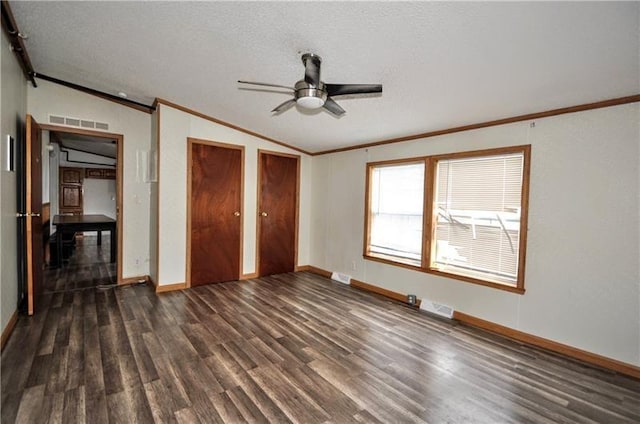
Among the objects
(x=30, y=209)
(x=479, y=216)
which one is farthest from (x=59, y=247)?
(x=479, y=216)

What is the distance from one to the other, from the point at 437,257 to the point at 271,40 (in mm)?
3091

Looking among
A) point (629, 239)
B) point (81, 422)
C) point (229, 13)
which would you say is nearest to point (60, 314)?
point (81, 422)

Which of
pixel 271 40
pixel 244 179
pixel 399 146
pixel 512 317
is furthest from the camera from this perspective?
pixel 244 179

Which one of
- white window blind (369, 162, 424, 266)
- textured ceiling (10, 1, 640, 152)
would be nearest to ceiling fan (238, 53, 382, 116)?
textured ceiling (10, 1, 640, 152)

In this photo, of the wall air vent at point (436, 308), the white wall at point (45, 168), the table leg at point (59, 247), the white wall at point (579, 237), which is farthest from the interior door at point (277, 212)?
the white wall at point (45, 168)

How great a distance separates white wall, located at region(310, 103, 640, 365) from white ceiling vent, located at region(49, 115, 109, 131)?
16.0ft

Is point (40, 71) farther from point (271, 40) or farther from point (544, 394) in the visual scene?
point (544, 394)

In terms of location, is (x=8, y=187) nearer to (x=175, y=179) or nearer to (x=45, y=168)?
(x=175, y=179)

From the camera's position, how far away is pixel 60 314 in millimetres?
3199

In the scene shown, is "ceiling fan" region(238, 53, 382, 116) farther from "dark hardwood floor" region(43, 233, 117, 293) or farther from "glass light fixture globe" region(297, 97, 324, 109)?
"dark hardwood floor" region(43, 233, 117, 293)

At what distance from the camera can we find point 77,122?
4.04 metres

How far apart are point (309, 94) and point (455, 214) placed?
2.39m

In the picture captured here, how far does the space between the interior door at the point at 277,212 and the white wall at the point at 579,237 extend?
294 cm

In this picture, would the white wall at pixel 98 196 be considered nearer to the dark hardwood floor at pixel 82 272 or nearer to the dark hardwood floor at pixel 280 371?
the dark hardwood floor at pixel 82 272
